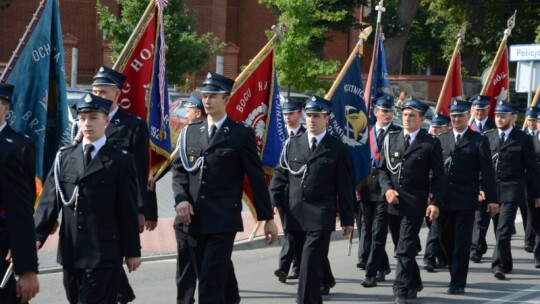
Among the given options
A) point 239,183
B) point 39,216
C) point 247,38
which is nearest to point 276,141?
point 239,183

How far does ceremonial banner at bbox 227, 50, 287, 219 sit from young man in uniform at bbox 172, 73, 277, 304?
338 centimetres

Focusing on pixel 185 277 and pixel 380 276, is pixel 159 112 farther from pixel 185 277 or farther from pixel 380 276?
pixel 380 276

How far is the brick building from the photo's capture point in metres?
38.0

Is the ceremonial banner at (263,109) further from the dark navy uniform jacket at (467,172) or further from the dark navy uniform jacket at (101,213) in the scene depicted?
the dark navy uniform jacket at (101,213)

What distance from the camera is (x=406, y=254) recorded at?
10.3 metres

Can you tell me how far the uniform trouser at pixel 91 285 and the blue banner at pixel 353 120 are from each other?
5056mm

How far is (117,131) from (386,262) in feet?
15.0

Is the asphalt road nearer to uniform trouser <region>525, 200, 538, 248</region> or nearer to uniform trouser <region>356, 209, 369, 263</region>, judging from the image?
uniform trouser <region>356, 209, 369, 263</region>

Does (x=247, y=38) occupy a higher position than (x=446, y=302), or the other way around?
(x=247, y=38)

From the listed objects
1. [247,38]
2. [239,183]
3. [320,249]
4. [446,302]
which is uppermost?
[247,38]

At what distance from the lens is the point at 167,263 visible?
12.6 m

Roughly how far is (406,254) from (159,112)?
2747 mm

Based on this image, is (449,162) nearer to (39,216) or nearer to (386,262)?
(386,262)

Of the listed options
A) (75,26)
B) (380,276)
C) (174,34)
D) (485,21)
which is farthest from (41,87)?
(485,21)
